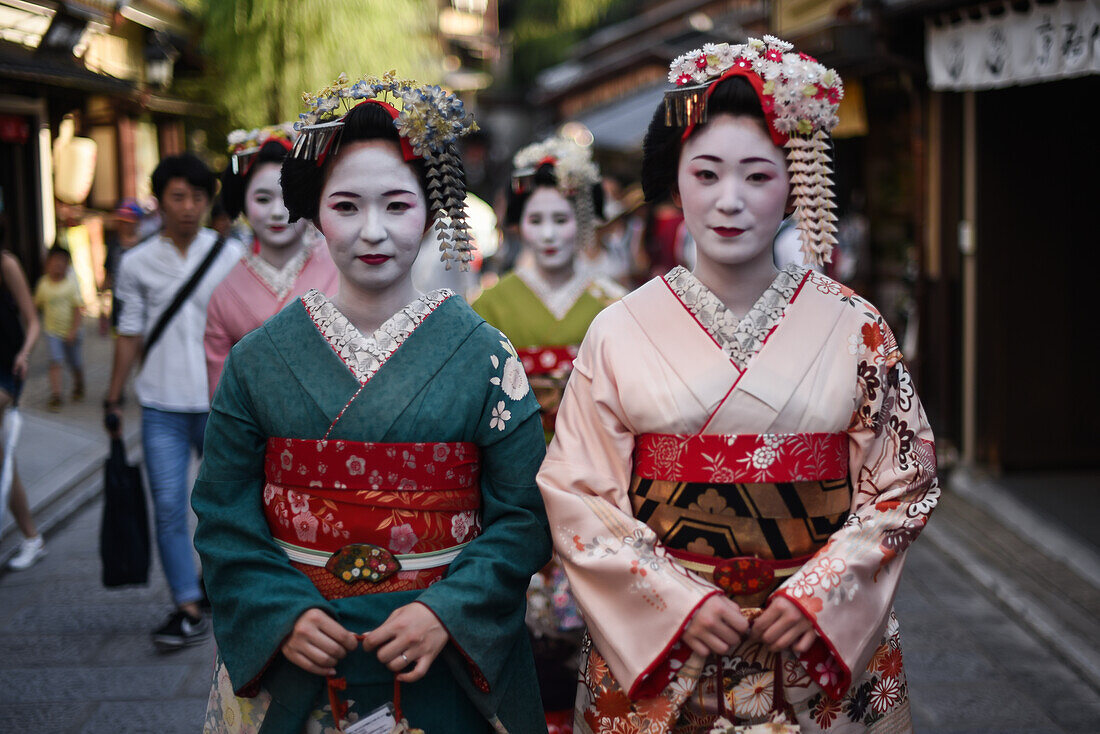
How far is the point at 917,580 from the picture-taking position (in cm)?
599

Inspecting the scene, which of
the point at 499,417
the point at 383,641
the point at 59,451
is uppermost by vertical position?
the point at 499,417

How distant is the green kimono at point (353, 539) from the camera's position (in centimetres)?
240

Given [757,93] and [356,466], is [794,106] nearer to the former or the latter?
[757,93]

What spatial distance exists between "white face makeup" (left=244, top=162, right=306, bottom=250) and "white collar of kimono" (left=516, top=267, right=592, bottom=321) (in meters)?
1.06

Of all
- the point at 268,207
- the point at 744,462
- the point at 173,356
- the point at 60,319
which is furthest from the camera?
the point at 60,319

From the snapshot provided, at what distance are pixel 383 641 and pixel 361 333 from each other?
71 cm

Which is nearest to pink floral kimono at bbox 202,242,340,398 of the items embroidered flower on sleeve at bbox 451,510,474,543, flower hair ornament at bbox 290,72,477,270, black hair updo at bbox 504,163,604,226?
black hair updo at bbox 504,163,604,226

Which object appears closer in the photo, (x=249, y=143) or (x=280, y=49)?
(x=249, y=143)

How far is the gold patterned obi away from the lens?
7.92 feet

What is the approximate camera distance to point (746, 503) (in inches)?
95.2

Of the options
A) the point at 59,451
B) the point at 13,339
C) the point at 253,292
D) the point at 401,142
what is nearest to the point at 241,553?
the point at 401,142

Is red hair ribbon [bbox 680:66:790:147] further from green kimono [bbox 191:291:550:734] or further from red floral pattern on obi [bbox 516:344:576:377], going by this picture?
red floral pattern on obi [bbox 516:344:576:377]

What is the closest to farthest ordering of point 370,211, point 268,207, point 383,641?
1. point 383,641
2. point 370,211
3. point 268,207

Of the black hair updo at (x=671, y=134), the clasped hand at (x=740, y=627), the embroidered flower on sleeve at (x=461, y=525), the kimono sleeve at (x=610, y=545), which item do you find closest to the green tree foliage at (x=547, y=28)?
the black hair updo at (x=671, y=134)
